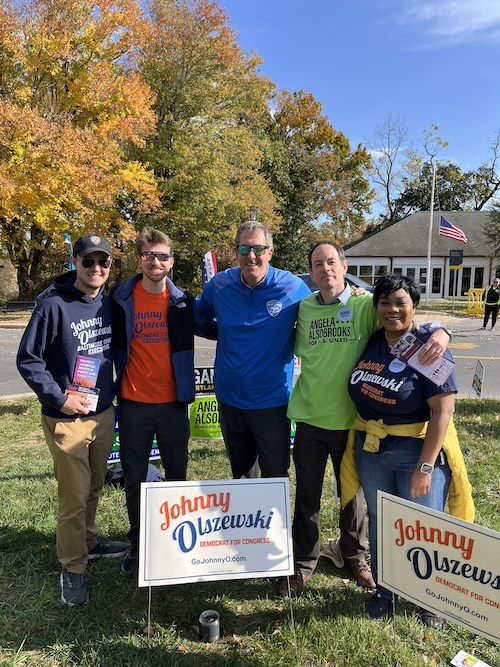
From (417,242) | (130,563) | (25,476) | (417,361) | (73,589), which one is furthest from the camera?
(417,242)

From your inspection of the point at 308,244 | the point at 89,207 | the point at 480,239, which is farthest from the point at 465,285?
the point at 89,207

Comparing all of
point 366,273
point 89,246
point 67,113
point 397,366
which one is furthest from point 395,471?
point 366,273

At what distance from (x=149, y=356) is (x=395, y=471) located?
1.62 metres

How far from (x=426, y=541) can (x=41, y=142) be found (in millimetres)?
16079

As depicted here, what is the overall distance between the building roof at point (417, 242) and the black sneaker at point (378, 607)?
99.3 feet

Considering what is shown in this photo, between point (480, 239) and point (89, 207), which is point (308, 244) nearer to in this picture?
point (480, 239)

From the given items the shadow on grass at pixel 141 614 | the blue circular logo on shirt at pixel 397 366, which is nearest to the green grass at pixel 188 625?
the shadow on grass at pixel 141 614

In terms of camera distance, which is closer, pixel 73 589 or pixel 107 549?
pixel 73 589

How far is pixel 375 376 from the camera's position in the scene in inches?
95.6

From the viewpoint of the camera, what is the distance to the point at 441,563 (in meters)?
2.17

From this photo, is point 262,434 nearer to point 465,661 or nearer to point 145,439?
point 145,439

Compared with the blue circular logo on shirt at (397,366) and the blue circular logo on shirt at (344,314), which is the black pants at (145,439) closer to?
the blue circular logo on shirt at (344,314)

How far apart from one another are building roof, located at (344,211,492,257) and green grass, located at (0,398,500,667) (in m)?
30.3

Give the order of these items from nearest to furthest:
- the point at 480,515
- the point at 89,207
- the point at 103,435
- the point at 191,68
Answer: the point at 103,435, the point at 480,515, the point at 89,207, the point at 191,68
